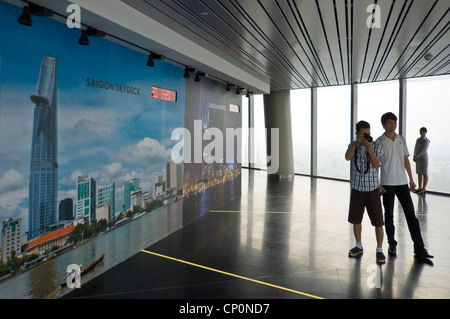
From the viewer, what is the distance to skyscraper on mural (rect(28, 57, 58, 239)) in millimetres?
2988

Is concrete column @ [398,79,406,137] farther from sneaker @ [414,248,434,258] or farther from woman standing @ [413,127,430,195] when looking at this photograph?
sneaker @ [414,248,434,258]

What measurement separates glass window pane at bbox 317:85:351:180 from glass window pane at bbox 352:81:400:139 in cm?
44

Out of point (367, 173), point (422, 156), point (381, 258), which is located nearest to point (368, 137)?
point (367, 173)

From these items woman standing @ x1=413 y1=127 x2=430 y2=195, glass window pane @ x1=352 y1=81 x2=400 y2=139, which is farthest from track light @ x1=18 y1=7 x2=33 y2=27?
glass window pane @ x1=352 y1=81 x2=400 y2=139

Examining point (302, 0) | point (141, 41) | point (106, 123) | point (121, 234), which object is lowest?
point (121, 234)

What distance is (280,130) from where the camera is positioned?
1245 cm

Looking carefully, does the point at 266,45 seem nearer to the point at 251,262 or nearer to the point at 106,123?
the point at 106,123

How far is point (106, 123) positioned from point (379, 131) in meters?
9.93

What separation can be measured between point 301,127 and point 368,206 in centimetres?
897

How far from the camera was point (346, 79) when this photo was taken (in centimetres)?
950

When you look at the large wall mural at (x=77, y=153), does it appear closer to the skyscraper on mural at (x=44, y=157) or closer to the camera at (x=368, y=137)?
the skyscraper on mural at (x=44, y=157)

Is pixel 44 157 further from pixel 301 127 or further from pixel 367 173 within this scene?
pixel 301 127

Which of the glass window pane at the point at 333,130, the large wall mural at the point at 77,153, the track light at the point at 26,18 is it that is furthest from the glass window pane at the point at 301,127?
the track light at the point at 26,18
